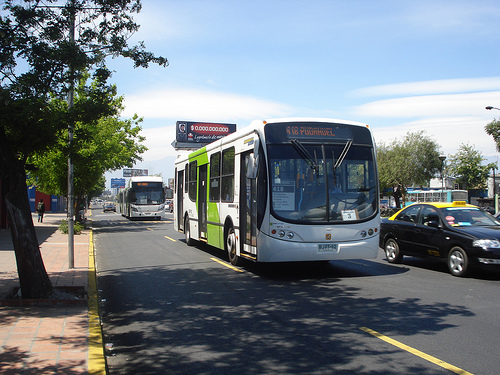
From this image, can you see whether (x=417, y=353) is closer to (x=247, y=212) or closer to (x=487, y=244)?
(x=487, y=244)

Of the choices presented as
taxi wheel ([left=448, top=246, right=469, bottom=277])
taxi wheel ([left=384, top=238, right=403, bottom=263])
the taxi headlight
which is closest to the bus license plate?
taxi wheel ([left=448, top=246, right=469, bottom=277])

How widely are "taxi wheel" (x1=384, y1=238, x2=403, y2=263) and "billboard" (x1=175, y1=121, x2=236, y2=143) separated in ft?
233

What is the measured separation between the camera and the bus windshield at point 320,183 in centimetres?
1012

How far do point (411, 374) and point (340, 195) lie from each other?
5.84 m

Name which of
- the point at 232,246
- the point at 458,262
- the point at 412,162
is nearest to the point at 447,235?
the point at 458,262

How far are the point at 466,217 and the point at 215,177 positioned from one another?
6.43m

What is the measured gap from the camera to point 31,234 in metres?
7.89

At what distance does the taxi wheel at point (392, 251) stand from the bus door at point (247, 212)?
404cm

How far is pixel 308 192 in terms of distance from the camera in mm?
10180

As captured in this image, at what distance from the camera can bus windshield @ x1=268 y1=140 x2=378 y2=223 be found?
33.2 feet

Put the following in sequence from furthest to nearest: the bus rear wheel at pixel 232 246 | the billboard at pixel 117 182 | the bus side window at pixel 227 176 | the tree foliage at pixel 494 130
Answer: the billboard at pixel 117 182, the tree foliage at pixel 494 130, the bus side window at pixel 227 176, the bus rear wheel at pixel 232 246

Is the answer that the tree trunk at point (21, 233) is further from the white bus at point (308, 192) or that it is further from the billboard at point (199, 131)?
the billboard at point (199, 131)

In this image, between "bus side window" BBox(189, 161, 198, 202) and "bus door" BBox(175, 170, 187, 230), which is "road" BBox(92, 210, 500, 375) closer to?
"bus side window" BBox(189, 161, 198, 202)

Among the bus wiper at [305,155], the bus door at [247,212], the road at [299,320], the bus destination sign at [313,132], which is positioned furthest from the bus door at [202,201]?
the bus wiper at [305,155]
